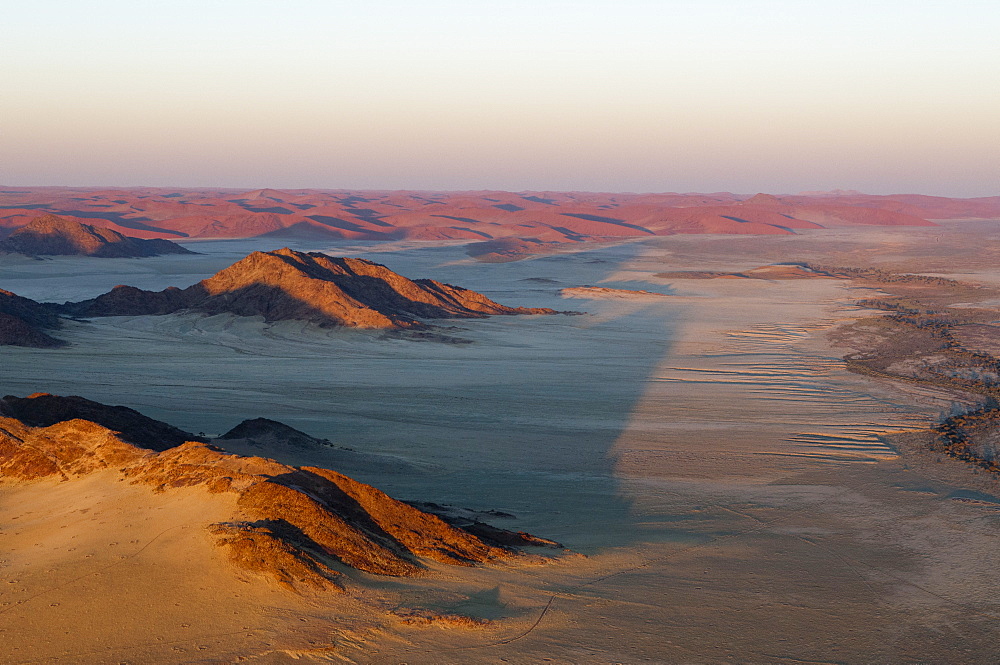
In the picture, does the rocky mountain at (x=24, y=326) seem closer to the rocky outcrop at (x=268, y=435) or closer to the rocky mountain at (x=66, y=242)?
the rocky outcrop at (x=268, y=435)

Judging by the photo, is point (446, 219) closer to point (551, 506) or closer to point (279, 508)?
point (551, 506)

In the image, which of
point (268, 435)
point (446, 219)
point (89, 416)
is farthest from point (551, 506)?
point (446, 219)

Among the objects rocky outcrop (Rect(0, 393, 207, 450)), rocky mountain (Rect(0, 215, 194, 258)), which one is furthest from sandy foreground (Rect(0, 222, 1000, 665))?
rocky mountain (Rect(0, 215, 194, 258))

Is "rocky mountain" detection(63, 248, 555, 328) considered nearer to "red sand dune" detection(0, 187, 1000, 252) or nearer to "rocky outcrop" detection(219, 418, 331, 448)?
"rocky outcrop" detection(219, 418, 331, 448)

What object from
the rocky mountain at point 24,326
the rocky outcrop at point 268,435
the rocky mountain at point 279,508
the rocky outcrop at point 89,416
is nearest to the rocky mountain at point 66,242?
the rocky mountain at point 24,326

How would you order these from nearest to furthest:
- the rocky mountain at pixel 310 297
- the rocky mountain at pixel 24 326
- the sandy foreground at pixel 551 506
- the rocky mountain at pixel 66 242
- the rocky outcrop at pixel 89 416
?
1. the sandy foreground at pixel 551 506
2. the rocky outcrop at pixel 89 416
3. the rocky mountain at pixel 24 326
4. the rocky mountain at pixel 310 297
5. the rocky mountain at pixel 66 242

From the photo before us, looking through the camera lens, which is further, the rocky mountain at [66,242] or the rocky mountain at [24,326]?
the rocky mountain at [66,242]

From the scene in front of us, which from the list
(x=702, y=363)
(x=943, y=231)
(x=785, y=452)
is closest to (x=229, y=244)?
(x=702, y=363)
